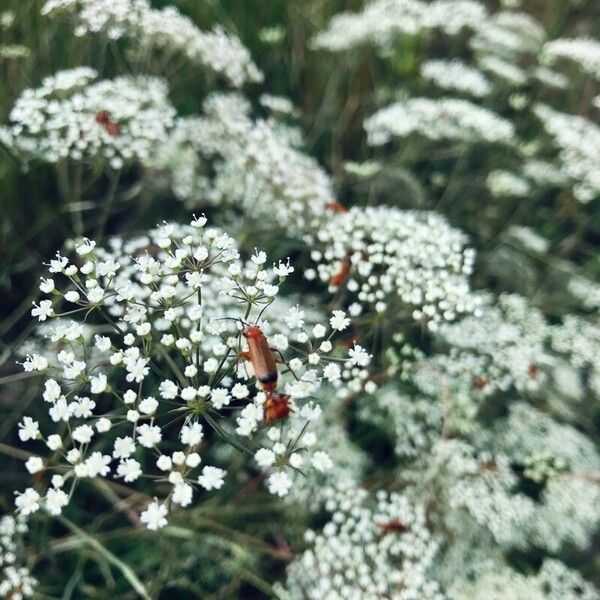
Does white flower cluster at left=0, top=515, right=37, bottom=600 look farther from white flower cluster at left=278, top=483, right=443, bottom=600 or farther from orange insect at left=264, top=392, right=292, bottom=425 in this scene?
orange insect at left=264, top=392, right=292, bottom=425

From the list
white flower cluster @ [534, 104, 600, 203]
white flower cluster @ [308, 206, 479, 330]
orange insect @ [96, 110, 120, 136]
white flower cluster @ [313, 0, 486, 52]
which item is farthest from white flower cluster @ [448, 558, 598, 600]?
white flower cluster @ [313, 0, 486, 52]

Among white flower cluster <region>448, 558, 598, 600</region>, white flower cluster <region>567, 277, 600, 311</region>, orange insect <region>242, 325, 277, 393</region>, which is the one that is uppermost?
orange insect <region>242, 325, 277, 393</region>

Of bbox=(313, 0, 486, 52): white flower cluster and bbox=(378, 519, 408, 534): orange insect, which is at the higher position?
bbox=(313, 0, 486, 52): white flower cluster

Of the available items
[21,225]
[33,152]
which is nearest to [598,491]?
[33,152]

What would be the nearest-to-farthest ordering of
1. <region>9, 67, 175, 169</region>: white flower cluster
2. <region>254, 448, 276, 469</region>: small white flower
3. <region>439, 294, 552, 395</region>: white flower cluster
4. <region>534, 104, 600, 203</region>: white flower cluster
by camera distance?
<region>254, 448, 276, 469</region>: small white flower, <region>9, 67, 175, 169</region>: white flower cluster, <region>439, 294, 552, 395</region>: white flower cluster, <region>534, 104, 600, 203</region>: white flower cluster

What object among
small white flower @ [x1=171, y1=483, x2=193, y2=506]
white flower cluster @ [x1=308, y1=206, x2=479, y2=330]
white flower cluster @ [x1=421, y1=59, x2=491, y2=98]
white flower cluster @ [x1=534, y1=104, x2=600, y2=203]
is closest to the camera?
small white flower @ [x1=171, y1=483, x2=193, y2=506]

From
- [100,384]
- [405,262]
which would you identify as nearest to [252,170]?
[405,262]

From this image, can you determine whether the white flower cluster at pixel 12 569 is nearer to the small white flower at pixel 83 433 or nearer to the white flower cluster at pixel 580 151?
the small white flower at pixel 83 433

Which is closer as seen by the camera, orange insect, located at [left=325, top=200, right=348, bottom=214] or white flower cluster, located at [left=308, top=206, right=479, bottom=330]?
white flower cluster, located at [left=308, top=206, right=479, bottom=330]
